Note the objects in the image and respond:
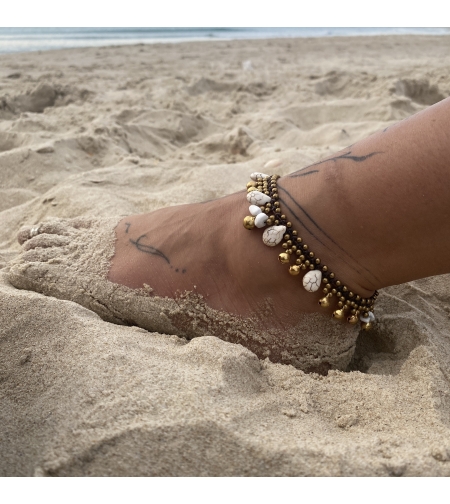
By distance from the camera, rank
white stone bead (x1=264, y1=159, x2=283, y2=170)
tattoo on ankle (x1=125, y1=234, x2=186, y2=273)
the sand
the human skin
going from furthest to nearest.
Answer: white stone bead (x1=264, y1=159, x2=283, y2=170)
tattoo on ankle (x1=125, y1=234, x2=186, y2=273)
the human skin
the sand

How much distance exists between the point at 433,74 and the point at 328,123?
1.64m

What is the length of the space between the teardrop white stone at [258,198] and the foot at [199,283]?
4 cm

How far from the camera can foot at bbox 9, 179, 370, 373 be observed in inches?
46.9

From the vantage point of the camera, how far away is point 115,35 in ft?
→ 28.0

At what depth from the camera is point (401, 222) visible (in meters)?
1.02

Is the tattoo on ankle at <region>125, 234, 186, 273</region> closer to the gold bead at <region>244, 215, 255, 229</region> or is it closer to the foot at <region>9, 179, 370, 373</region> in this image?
the foot at <region>9, 179, 370, 373</region>

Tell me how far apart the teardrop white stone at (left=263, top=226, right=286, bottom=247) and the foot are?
3 cm

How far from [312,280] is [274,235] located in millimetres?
142

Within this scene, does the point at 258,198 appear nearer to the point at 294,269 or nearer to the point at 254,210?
the point at 254,210

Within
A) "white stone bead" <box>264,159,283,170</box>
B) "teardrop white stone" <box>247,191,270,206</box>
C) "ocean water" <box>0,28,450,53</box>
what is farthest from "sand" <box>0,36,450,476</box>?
"ocean water" <box>0,28,450,53</box>

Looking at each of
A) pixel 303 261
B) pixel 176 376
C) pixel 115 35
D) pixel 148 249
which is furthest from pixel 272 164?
pixel 115 35

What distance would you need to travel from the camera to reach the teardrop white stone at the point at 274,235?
1.16 meters

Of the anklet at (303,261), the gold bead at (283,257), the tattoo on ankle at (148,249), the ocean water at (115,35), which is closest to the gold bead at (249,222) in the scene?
the anklet at (303,261)

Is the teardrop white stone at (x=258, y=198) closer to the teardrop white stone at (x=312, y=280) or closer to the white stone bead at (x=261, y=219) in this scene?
the white stone bead at (x=261, y=219)
